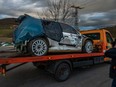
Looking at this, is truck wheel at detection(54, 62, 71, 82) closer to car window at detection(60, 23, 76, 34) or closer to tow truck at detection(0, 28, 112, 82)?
tow truck at detection(0, 28, 112, 82)

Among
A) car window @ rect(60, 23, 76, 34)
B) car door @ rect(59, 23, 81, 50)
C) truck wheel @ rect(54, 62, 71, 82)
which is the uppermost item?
car window @ rect(60, 23, 76, 34)

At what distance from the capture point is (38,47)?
23.6 feet

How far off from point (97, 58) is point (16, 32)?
4197 mm

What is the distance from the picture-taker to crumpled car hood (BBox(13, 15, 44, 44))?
7.28 metres

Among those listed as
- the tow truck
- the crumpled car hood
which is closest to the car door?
the tow truck

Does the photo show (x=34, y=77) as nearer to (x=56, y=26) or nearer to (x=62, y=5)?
(x=56, y=26)

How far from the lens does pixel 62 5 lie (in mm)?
46438

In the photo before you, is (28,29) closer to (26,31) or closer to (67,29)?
(26,31)

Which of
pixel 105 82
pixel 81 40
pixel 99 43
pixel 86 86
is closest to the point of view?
pixel 86 86

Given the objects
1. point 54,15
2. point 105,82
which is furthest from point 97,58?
point 54,15

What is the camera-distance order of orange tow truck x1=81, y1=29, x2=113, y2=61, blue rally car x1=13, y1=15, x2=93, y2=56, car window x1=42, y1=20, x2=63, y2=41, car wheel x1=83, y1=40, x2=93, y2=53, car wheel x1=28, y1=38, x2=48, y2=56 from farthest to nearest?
orange tow truck x1=81, y1=29, x2=113, y2=61 < car wheel x1=83, y1=40, x2=93, y2=53 < car window x1=42, y1=20, x2=63, y2=41 < blue rally car x1=13, y1=15, x2=93, y2=56 < car wheel x1=28, y1=38, x2=48, y2=56

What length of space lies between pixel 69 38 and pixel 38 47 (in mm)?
1777

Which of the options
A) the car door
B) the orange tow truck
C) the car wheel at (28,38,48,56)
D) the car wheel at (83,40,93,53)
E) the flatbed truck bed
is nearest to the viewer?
the flatbed truck bed

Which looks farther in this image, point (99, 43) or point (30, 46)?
point (99, 43)
